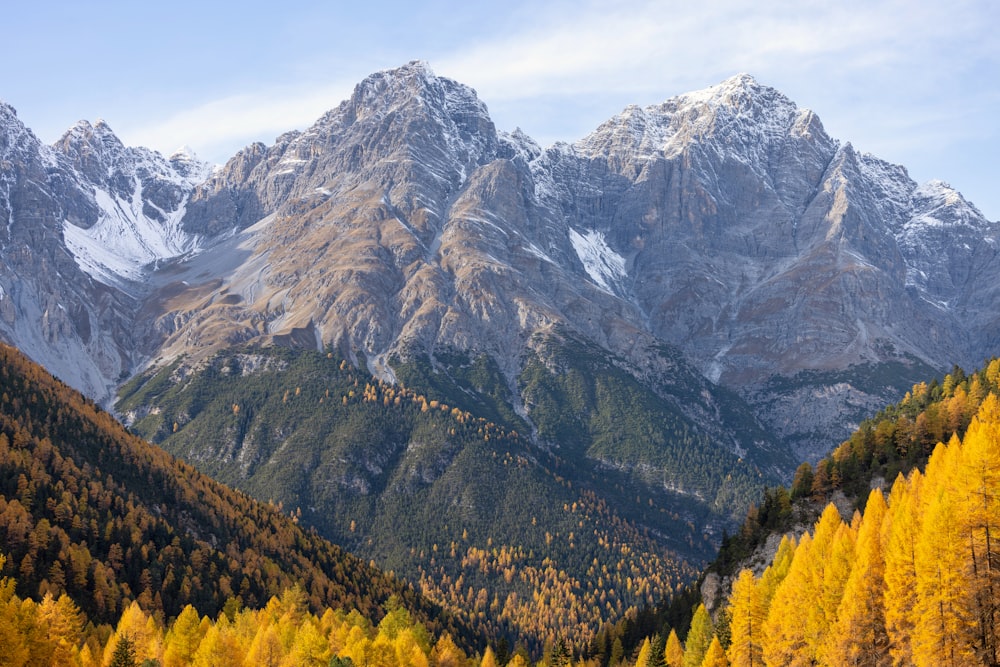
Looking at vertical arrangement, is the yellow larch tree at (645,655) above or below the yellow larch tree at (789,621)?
below

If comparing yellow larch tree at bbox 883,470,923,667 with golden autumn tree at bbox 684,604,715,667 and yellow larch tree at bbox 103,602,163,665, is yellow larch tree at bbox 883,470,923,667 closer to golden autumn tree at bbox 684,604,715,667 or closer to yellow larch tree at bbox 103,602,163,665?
golden autumn tree at bbox 684,604,715,667

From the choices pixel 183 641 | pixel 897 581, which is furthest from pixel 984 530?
pixel 183 641

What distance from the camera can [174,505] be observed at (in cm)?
19762

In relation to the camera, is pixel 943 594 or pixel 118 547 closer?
pixel 943 594

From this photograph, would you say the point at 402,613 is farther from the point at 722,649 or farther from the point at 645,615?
the point at 722,649

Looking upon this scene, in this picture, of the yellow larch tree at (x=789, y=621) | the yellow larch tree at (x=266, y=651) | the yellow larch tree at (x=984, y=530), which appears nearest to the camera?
the yellow larch tree at (x=984, y=530)

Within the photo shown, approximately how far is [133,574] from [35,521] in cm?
1761

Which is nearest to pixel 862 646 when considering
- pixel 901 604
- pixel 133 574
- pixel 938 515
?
pixel 901 604

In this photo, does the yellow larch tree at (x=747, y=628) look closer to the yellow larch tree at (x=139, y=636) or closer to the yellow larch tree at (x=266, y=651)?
the yellow larch tree at (x=266, y=651)

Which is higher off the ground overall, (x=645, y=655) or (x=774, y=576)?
(x=774, y=576)

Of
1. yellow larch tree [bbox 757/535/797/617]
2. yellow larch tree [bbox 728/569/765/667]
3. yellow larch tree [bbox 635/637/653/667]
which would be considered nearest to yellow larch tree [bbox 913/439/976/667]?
yellow larch tree [bbox 728/569/765/667]

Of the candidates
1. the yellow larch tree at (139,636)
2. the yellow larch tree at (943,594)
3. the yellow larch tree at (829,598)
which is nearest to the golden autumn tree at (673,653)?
the yellow larch tree at (829,598)

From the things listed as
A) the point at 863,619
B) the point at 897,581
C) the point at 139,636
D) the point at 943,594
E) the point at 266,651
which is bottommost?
the point at 266,651

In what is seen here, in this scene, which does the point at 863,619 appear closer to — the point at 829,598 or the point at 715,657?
the point at 829,598
